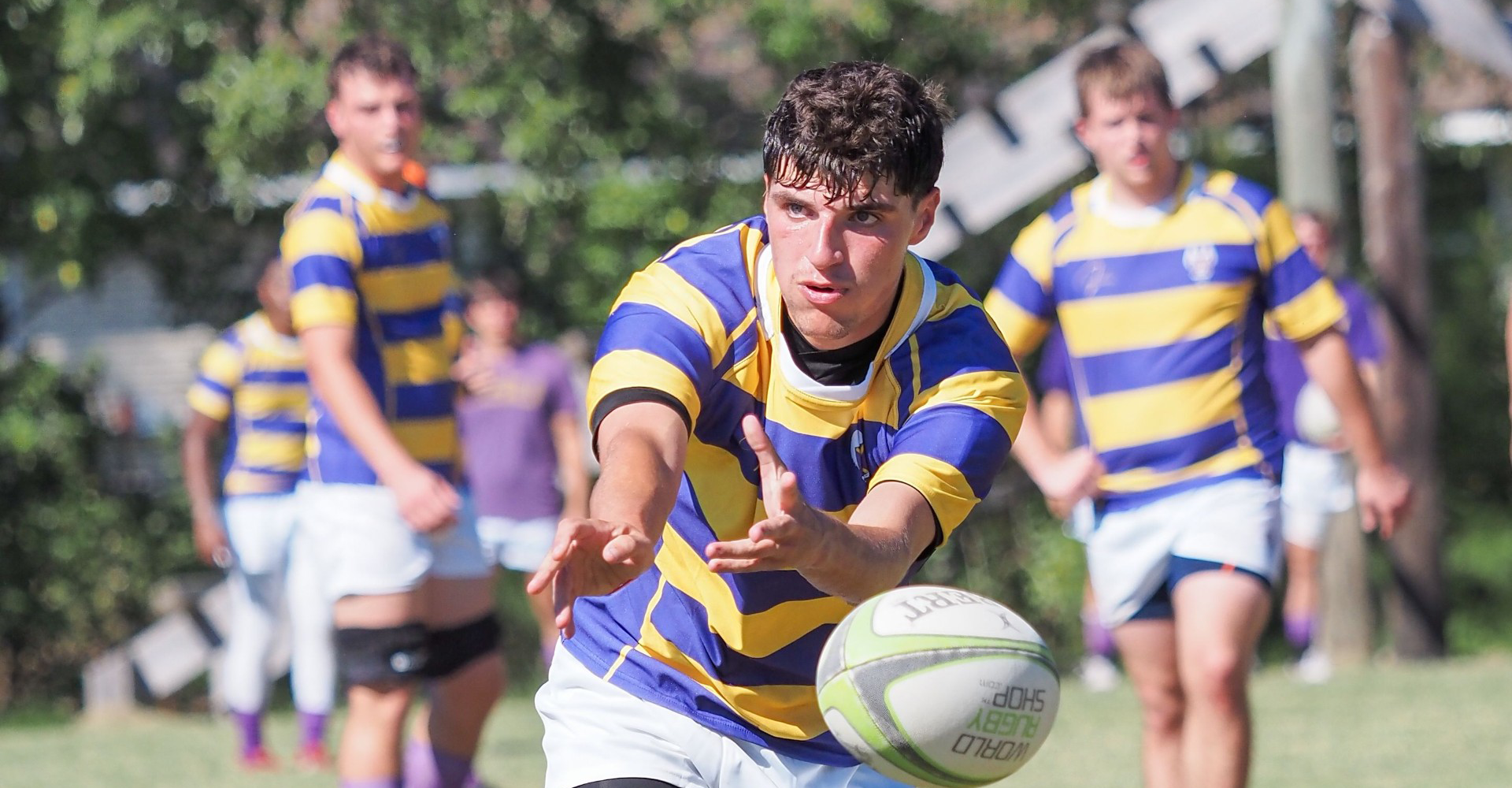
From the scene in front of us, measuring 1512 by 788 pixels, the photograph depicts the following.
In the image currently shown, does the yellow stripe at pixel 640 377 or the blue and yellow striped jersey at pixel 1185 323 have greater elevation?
Answer: the yellow stripe at pixel 640 377

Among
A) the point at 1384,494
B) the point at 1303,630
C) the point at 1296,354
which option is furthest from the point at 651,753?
the point at 1303,630

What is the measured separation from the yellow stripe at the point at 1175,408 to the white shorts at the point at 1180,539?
19 centimetres

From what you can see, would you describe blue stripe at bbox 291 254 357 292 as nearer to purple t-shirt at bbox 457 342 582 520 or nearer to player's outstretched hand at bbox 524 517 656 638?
player's outstretched hand at bbox 524 517 656 638

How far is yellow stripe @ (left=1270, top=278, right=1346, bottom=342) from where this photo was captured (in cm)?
555

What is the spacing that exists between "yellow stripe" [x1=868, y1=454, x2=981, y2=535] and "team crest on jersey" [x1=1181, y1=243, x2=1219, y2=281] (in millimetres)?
2459

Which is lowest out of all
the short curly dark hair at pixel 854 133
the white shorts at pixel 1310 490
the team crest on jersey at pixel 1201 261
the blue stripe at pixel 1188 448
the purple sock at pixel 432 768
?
the white shorts at pixel 1310 490

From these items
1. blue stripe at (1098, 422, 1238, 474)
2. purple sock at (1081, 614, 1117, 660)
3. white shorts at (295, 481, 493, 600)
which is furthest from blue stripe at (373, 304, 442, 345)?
purple sock at (1081, 614, 1117, 660)

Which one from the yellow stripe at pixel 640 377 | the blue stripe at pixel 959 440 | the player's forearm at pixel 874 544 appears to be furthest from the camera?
the blue stripe at pixel 959 440

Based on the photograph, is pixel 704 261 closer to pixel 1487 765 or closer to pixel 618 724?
pixel 618 724

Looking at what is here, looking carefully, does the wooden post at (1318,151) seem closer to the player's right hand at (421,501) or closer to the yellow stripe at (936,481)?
the player's right hand at (421,501)

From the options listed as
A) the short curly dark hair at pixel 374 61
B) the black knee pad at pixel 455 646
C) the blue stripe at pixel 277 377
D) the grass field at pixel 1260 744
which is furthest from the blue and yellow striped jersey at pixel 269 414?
the black knee pad at pixel 455 646

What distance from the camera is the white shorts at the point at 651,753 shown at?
3.38 metres

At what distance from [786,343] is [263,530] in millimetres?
6746

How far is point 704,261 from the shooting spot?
3445 mm
